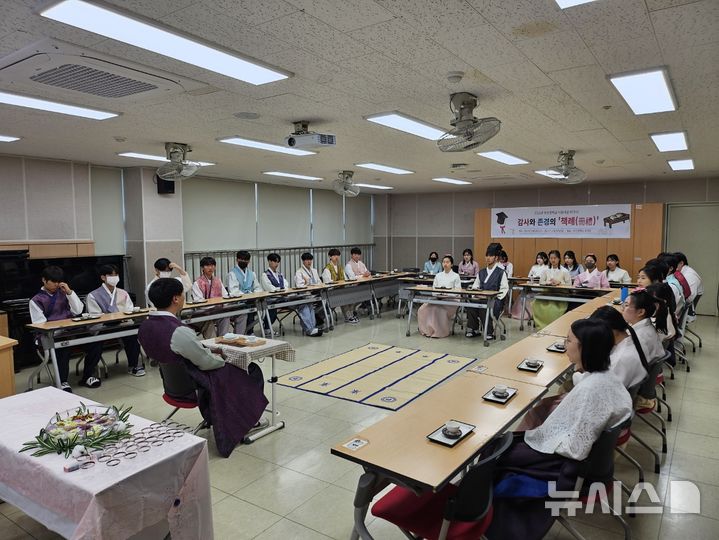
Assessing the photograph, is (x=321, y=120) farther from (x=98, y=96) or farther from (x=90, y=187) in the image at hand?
(x=90, y=187)

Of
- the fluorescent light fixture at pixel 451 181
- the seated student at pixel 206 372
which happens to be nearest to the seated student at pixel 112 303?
the seated student at pixel 206 372

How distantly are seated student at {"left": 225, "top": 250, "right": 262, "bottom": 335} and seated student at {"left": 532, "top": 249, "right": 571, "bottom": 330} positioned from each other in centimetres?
459

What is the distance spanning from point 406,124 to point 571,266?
5.75 m

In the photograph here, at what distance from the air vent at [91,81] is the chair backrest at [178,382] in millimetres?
1850

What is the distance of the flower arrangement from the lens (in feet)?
6.29

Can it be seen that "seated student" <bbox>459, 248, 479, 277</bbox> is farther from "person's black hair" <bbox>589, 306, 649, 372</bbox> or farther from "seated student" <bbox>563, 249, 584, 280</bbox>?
"person's black hair" <bbox>589, 306, 649, 372</bbox>

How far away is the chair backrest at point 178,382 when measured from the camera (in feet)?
10.5

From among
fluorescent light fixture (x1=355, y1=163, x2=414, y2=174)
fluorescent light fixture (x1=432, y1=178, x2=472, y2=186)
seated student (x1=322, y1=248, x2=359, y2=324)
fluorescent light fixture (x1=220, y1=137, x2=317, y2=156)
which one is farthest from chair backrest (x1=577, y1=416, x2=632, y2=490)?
fluorescent light fixture (x1=432, y1=178, x2=472, y2=186)

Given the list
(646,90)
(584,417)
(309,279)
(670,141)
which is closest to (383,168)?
(309,279)

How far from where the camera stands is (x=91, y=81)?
2.95 m

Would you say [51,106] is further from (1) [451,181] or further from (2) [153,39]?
(1) [451,181]

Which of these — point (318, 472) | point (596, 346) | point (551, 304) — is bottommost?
point (318, 472)

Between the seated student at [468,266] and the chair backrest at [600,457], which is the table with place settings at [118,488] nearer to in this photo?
the chair backrest at [600,457]

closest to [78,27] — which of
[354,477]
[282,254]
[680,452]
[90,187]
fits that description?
[354,477]
